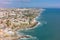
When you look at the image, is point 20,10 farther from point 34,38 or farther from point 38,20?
point 34,38

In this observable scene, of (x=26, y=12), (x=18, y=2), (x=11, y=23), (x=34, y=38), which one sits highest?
(x=18, y=2)

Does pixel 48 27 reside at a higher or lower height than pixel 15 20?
lower

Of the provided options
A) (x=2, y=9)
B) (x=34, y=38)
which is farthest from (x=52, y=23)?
(x=2, y=9)
